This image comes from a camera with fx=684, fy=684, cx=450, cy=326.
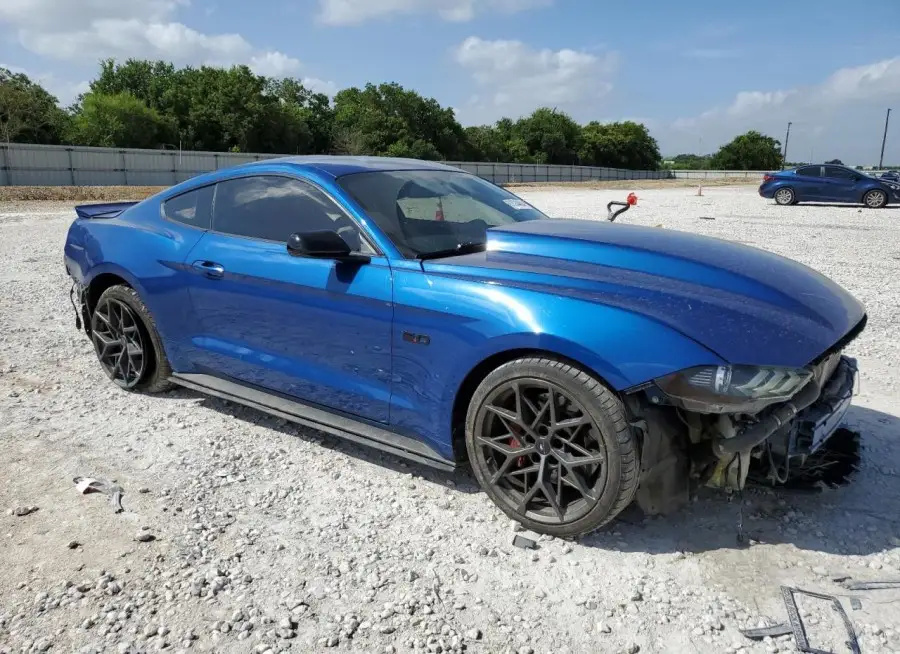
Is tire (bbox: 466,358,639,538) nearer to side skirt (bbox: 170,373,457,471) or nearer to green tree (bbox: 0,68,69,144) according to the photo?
side skirt (bbox: 170,373,457,471)

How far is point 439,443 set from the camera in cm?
322

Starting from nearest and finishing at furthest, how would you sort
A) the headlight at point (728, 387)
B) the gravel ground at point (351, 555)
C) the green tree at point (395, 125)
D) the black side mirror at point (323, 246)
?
the gravel ground at point (351, 555) < the headlight at point (728, 387) < the black side mirror at point (323, 246) < the green tree at point (395, 125)

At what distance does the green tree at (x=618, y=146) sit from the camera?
102 meters

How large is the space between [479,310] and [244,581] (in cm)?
146

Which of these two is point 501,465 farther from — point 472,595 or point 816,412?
point 816,412

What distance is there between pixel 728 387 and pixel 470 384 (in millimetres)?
1112

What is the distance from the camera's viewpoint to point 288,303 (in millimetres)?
3621

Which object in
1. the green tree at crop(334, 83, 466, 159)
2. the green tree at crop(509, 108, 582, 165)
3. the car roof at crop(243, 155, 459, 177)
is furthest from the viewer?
the green tree at crop(509, 108, 582, 165)

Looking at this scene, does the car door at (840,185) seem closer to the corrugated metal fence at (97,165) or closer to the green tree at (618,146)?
the corrugated metal fence at (97,165)

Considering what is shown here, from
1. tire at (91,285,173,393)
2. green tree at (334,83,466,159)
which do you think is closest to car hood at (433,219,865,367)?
tire at (91,285,173,393)

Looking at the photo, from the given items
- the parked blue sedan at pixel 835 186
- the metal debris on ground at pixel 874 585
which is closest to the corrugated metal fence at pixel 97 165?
the parked blue sedan at pixel 835 186

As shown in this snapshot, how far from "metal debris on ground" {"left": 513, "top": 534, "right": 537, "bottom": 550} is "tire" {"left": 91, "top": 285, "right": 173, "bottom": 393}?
2712 millimetres

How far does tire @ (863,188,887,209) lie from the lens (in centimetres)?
2098

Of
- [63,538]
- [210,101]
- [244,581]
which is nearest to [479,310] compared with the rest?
[244,581]
